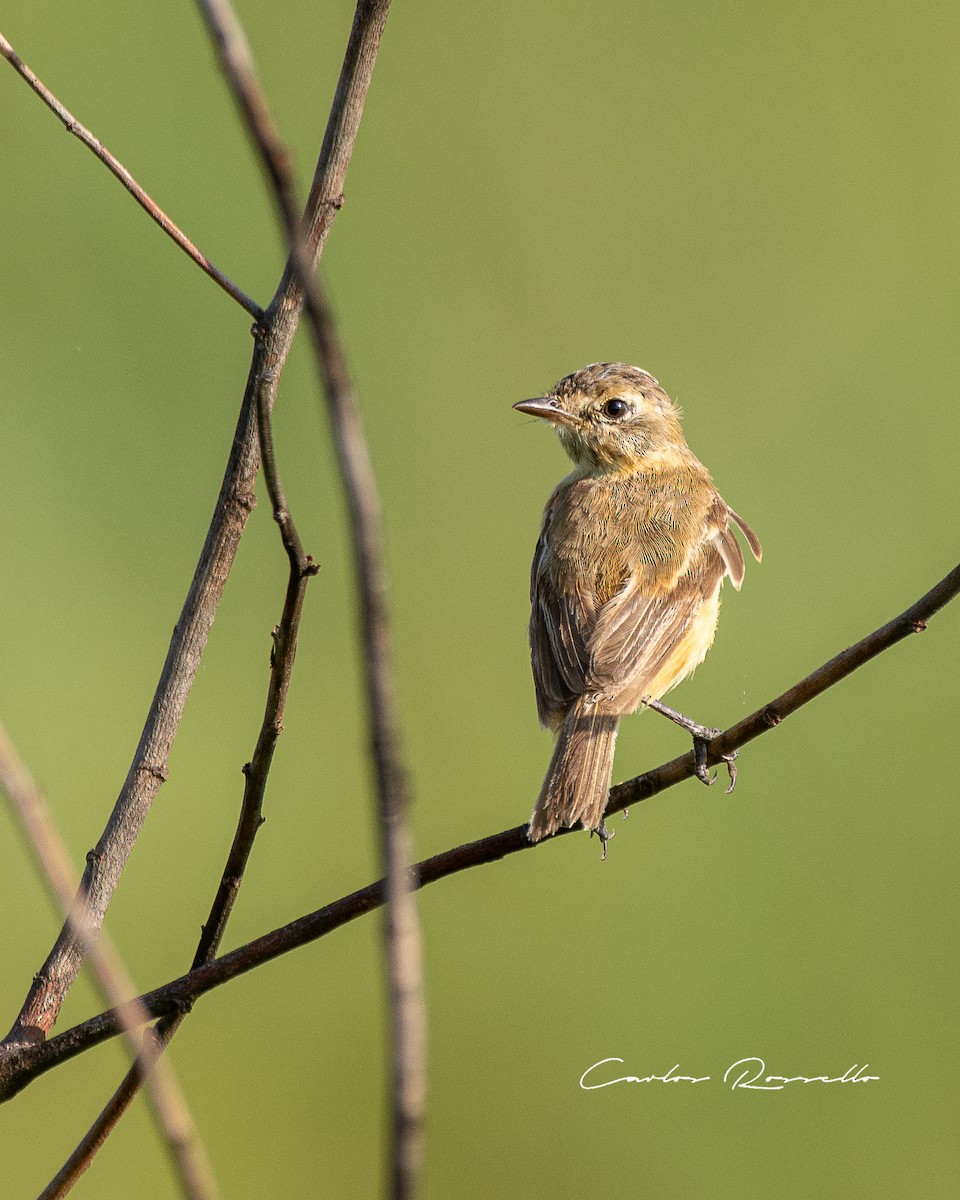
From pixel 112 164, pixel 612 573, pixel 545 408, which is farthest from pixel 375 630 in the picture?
pixel 545 408

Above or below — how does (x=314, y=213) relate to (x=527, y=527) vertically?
below

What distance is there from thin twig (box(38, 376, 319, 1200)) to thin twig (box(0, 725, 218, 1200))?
3.00 feet

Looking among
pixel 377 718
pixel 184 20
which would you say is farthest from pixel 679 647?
pixel 184 20

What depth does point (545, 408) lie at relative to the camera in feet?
18.9

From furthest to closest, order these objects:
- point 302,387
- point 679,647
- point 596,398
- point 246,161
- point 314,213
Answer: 1. point 246,161
2. point 302,387
3. point 596,398
4. point 679,647
5. point 314,213

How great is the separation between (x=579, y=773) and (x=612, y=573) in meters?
1.13

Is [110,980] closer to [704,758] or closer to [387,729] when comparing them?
[387,729]

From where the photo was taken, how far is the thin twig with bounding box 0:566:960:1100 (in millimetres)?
2459

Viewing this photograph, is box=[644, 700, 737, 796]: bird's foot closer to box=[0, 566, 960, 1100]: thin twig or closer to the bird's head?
box=[0, 566, 960, 1100]: thin twig

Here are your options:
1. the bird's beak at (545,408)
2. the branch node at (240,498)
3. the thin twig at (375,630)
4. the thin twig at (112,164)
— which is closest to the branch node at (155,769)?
the branch node at (240,498)

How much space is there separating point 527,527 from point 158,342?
253cm

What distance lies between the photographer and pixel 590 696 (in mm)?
4551

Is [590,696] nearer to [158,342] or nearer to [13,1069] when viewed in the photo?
[13,1069]

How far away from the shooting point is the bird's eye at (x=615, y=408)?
5.86 m
